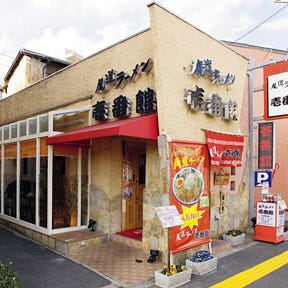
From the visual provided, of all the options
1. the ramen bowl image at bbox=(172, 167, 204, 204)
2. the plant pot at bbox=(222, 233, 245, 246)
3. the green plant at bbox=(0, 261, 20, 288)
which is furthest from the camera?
the plant pot at bbox=(222, 233, 245, 246)

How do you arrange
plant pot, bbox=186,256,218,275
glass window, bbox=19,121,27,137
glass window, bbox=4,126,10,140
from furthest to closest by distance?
glass window, bbox=4,126,10,140
glass window, bbox=19,121,27,137
plant pot, bbox=186,256,218,275

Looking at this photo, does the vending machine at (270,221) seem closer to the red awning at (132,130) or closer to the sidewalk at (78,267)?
the sidewalk at (78,267)

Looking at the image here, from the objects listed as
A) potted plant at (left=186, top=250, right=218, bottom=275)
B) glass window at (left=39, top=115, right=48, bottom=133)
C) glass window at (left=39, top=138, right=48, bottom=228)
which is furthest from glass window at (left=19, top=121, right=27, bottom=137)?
potted plant at (left=186, top=250, right=218, bottom=275)

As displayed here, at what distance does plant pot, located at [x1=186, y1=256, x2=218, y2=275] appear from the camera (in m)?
6.49

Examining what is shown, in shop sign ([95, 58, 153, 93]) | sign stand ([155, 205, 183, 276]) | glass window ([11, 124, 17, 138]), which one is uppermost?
shop sign ([95, 58, 153, 93])

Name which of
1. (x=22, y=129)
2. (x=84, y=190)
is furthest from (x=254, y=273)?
(x=22, y=129)

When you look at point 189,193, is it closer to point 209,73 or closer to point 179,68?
point 179,68

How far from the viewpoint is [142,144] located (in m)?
9.49

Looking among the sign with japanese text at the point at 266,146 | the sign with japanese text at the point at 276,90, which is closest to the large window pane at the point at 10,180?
the sign with japanese text at the point at 266,146

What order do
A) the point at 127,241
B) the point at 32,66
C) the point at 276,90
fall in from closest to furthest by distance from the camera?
the point at 127,241, the point at 276,90, the point at 32,66

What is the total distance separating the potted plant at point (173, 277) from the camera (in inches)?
228

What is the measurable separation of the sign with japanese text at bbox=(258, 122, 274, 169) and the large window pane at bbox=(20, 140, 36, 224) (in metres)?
7.34

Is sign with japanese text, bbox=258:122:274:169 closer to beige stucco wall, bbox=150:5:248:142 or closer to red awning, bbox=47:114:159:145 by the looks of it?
beige stucco wall, bbox=150:5:248:142

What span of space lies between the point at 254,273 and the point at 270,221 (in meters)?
2.59
